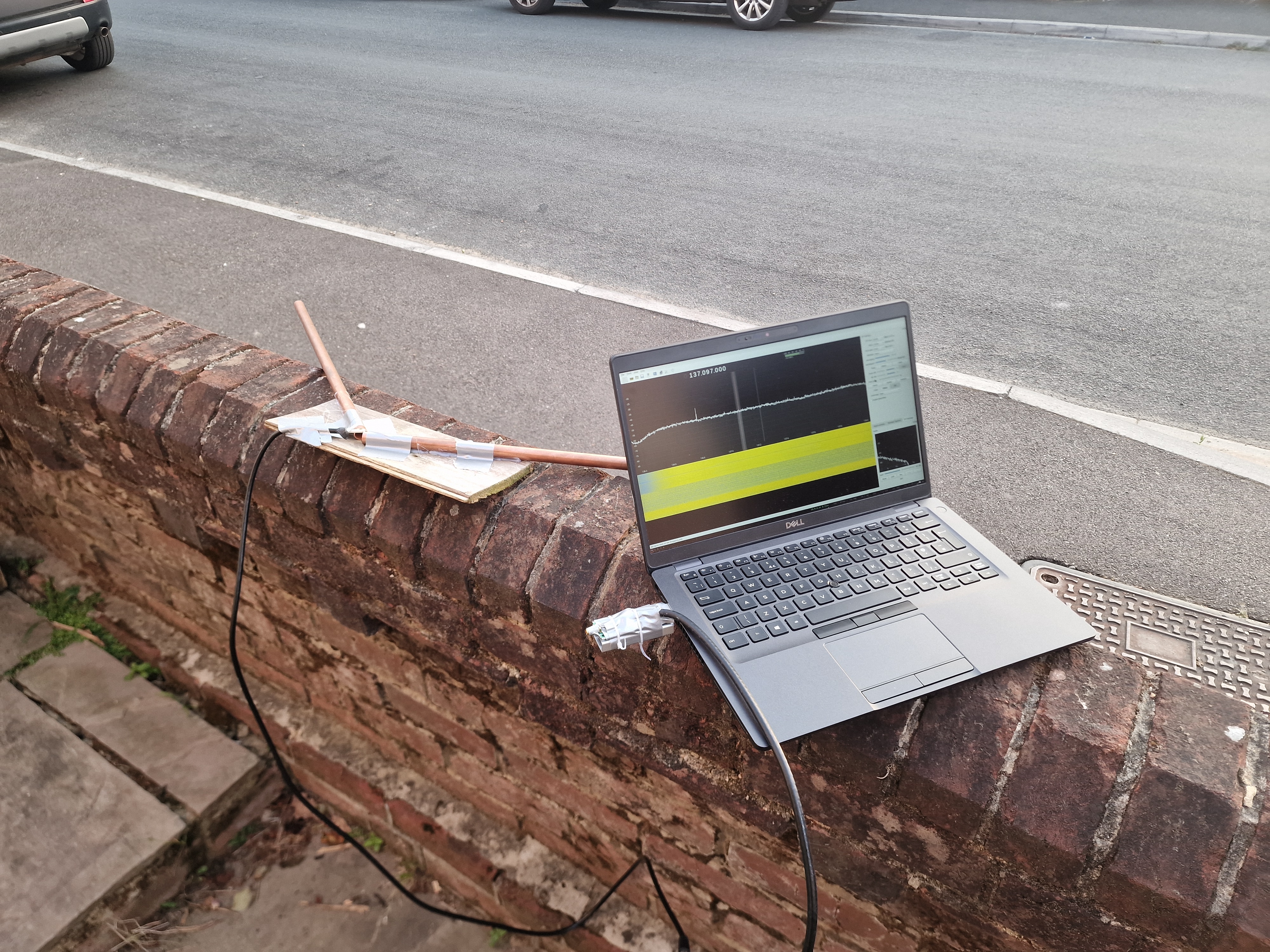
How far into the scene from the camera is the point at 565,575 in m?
1.75

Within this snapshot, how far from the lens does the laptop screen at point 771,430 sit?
5.60 feet

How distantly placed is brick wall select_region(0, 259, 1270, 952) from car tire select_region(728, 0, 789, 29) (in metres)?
10.2

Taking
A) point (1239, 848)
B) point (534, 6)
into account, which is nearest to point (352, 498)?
point (1239, 848)

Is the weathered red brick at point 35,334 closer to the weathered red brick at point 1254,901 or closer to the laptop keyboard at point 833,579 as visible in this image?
the laptop keyboard at point 833,579

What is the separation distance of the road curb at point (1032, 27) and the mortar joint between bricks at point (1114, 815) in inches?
477

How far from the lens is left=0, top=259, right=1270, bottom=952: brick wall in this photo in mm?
1348

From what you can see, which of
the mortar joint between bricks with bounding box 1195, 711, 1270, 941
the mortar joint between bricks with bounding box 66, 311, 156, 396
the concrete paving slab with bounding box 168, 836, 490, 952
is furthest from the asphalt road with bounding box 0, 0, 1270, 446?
the mortar joint between bricks with bounding box 1195, 711, 1270, 941

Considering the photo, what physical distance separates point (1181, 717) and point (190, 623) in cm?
322

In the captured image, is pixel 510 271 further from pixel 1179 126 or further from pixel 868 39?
pixel 868 39

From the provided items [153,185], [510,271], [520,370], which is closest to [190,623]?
[520,370]

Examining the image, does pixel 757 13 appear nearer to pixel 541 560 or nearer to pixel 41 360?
pixel 41 360

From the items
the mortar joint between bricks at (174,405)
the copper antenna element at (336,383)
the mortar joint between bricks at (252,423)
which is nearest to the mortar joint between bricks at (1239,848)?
the copper antenna element at (336,383)

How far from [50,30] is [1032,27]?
11.5 meters

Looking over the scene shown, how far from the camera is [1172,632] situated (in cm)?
276
